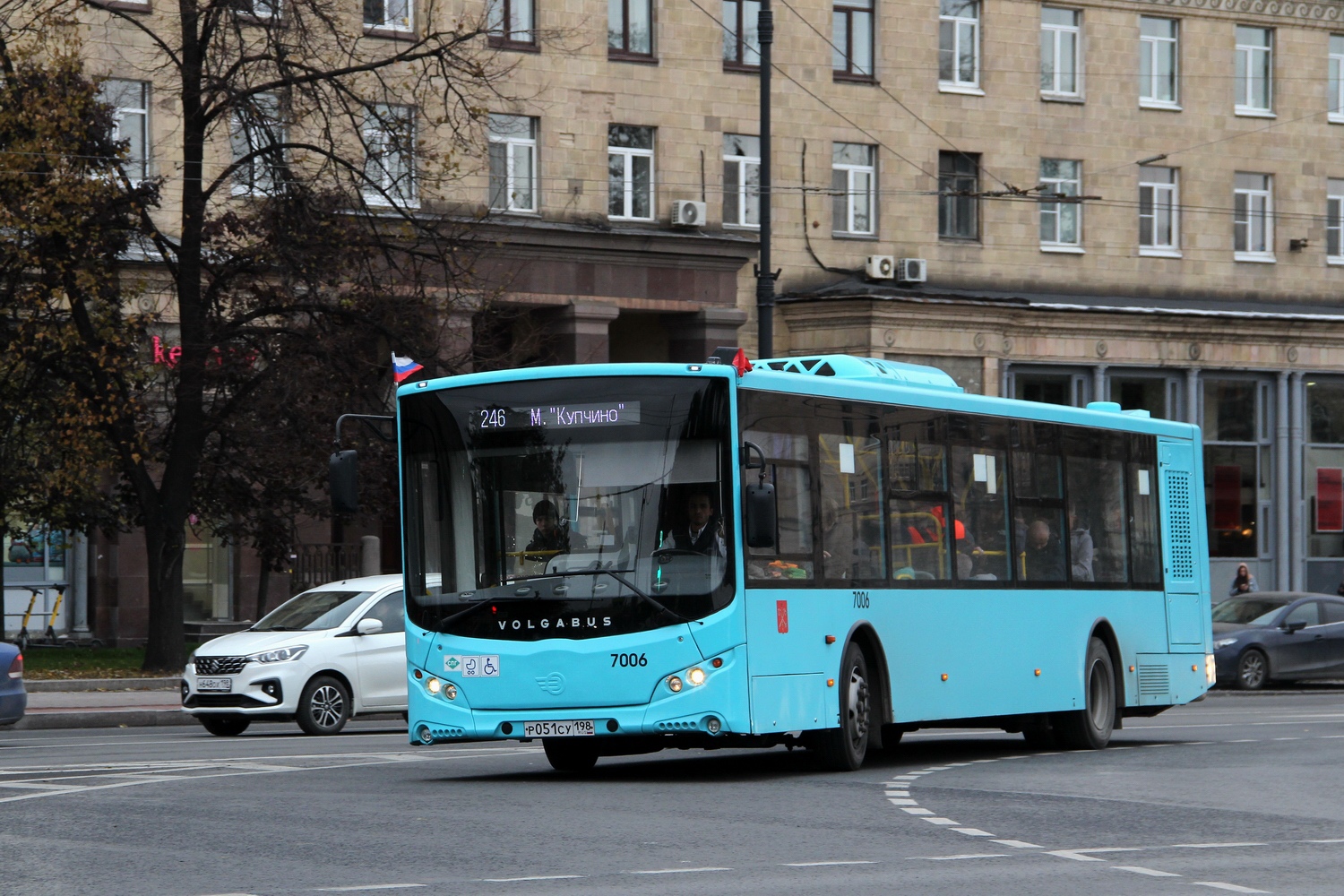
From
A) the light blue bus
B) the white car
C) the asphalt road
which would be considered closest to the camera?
the asphalt road

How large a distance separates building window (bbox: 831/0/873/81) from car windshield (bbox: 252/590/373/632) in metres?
20.5

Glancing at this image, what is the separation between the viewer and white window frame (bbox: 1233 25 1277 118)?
44.0 metres

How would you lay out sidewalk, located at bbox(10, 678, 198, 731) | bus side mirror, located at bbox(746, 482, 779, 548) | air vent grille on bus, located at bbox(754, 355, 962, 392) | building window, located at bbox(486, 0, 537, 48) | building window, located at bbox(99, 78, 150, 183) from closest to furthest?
Answer: 1. bus side mirror, located at bbox(746, 482, 779, 548)
2. air vent grille on bus, located at bbox(754, 355, 962, 392)
3. sidewalk, located at bbox(10, 678, 198, 731)
4. building window, located at bbox(99, 78, 150, 183)
5. building window, located at bbox(486, 0, 537, 48)

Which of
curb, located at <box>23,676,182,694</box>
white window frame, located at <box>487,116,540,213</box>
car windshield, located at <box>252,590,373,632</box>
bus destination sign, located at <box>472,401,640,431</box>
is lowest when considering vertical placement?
curb, located at <box>23,676,182,694</box>

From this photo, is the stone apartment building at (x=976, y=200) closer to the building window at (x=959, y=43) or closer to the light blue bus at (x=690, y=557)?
the building window at (x=959, y=43)

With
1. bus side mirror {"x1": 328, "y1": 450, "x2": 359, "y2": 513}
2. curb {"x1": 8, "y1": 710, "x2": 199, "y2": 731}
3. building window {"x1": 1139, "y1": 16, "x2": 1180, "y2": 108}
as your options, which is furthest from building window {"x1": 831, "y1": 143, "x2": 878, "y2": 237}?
bus side mirror {"x1": 328, "y1": 450, "x2": 359, "y2": 513}

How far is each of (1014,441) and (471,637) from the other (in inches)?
207

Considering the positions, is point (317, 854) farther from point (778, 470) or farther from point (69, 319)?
point (69, 319)

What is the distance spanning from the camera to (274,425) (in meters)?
28.7

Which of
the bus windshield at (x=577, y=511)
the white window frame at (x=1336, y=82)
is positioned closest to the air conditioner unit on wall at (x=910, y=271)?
the white window frame at (x=1336, y=82)

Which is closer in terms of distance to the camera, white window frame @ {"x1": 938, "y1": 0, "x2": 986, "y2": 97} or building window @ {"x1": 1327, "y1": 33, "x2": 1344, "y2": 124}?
white window frame @ {"x1": 938, "y1": 0, "x2": 986, "y2": 97}

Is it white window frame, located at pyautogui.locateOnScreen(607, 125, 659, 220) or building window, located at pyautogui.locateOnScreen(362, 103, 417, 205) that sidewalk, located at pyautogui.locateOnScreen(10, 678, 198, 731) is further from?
white window frame, located at pyautogui.locateOnScreen(607, 125, 659, 220)

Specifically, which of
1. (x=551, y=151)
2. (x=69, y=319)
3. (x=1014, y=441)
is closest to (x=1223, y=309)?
(x=551, y=151)

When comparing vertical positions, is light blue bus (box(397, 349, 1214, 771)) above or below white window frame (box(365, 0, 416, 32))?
below
